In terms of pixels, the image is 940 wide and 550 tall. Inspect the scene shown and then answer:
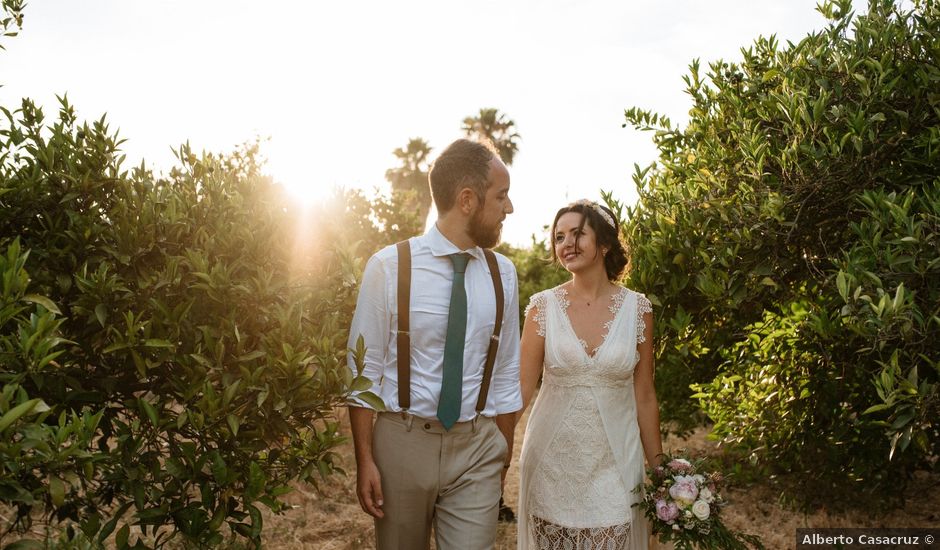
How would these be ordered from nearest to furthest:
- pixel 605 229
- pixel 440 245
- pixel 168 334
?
pixel 168 334
pixel 440 245
pixel 605 229

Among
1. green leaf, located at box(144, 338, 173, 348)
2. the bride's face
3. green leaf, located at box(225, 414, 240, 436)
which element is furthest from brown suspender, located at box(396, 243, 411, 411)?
the bride's face

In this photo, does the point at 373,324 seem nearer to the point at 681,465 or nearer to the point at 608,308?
the point at 608,308

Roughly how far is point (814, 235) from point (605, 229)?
1327mm

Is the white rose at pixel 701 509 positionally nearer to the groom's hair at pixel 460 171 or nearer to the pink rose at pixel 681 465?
the pink rose at pixel 681 465

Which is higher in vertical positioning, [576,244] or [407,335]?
[576,244]

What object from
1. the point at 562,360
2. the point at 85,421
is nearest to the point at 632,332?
the point at 562,360

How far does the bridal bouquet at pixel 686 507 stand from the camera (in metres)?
3.88

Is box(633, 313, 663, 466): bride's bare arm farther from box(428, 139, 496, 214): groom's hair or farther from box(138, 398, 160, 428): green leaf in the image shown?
box(138, 398, 160, 428): green leaf

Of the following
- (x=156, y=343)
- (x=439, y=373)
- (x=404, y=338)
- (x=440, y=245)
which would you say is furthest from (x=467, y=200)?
(x=156, y=343)

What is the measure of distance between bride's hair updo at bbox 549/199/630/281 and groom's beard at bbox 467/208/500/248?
3.79ft

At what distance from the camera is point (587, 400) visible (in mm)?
4336

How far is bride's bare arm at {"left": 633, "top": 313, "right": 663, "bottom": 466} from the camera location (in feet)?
14.5

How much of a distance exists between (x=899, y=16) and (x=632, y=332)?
2652 mm

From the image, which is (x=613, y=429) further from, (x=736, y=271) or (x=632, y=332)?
(x=736, y=271)
